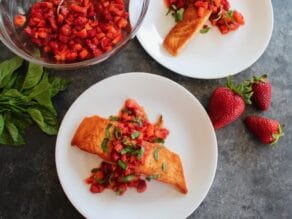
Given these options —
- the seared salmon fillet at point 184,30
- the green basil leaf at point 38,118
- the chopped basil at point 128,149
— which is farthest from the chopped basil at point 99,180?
the seared salmon fillet at point 184,30

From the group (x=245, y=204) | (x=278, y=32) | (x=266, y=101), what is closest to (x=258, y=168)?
(x=245, y=204)

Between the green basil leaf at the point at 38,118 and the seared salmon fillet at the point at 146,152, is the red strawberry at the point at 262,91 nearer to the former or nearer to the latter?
the seared salmon fillet at the point at 146,152

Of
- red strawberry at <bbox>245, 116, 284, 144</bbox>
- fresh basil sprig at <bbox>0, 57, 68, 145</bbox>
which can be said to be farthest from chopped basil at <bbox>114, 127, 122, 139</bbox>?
red strawberry at <bbox>245, 116, 284, 144</bbox>

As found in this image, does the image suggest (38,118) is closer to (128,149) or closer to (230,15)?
(128,149)

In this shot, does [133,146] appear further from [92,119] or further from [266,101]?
[266,101]

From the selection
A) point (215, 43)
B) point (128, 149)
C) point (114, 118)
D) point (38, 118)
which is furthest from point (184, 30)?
point (38, 118)

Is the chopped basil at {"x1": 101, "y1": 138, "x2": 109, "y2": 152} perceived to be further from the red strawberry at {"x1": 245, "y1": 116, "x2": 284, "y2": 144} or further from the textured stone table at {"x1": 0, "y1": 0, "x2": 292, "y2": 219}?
the red strawberry at {"x1": 245, "y1": 116, "x2": 284, "y2": 144}
